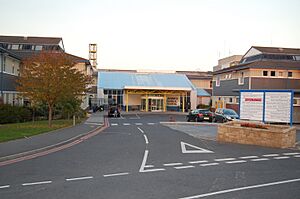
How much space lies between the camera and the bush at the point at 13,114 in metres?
26.1

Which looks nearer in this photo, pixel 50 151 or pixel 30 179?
pixel 30 179

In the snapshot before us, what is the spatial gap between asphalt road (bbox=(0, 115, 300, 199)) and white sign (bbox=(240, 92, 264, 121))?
5995 millimetres

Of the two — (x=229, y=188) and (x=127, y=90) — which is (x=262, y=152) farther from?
(x=127, y=90)

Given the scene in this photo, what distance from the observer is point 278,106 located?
1941 centimetres

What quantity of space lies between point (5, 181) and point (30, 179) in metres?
0.59

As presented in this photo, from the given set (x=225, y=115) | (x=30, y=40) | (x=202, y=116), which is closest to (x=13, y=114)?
(x=202, y=116)

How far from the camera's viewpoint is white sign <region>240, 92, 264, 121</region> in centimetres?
2030

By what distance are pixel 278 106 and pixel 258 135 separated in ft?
13.7

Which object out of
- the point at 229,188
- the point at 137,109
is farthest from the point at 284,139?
the point at 137,109

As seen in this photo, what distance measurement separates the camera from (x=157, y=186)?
8117 millimetres

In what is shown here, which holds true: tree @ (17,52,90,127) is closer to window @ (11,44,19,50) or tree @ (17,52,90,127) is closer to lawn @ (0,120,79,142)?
lawn @ (0,120,79,142)

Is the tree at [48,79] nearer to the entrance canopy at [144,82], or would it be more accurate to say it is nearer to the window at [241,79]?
the window at [241,79]

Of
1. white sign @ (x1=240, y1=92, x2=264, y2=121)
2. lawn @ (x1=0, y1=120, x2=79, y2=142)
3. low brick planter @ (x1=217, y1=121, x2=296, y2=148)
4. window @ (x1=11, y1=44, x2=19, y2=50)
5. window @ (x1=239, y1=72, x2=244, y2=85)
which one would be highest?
window @ (x1=11, y1=44, x2=19, y2=50)

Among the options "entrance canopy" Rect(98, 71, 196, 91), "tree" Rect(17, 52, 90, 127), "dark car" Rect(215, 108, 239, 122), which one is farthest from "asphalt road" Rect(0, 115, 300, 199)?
"entrance canopy" Rect(98, 71, 196, 91)
